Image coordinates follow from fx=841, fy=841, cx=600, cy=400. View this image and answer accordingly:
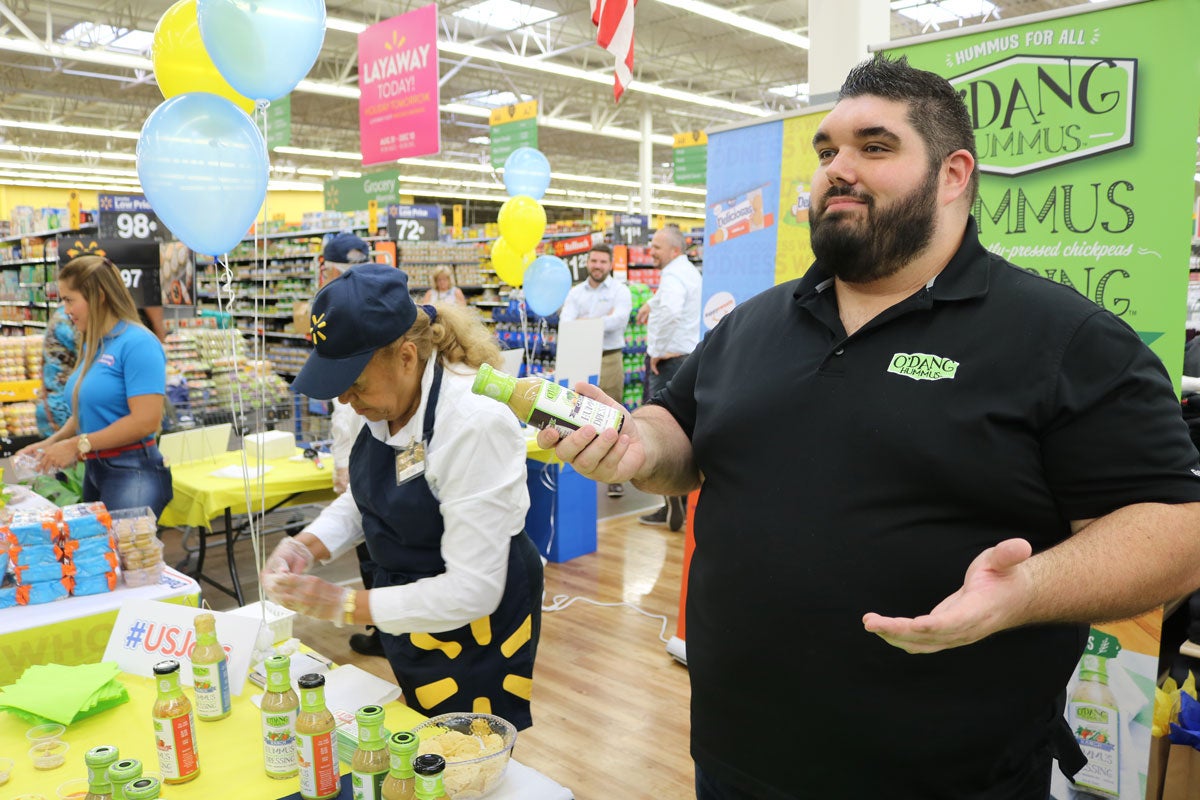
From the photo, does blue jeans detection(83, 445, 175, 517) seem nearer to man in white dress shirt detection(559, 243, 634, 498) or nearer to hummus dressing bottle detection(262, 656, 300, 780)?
hummus dressing bottle detection(262, 656, 300, 780)

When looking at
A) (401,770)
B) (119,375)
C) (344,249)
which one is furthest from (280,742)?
(344,249)

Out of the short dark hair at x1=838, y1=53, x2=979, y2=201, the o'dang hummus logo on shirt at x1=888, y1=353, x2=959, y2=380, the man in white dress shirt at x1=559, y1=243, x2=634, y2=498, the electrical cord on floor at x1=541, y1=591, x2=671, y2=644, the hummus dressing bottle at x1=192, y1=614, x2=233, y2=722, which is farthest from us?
the man in white dress shirt at x1=559, y1=243, x2=634, y2=498

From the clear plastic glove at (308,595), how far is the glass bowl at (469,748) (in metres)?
0.34

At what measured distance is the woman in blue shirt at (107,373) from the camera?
325 centimetres

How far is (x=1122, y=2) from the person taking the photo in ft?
7.09

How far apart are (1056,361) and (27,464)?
364 centimetres

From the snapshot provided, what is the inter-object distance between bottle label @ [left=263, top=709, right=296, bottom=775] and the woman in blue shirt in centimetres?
221

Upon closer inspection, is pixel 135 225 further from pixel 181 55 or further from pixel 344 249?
pixel 181 55

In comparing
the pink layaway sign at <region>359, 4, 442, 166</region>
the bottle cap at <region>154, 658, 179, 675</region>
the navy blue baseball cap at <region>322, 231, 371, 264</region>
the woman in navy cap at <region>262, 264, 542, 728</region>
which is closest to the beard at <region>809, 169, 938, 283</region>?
the woman in navy cap at <region>262, 264, 542, 728</region>

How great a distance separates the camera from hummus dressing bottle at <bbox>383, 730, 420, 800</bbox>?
119 centimetres

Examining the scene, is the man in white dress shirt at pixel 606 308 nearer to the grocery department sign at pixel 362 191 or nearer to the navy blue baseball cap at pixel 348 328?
the grocery department sign at pixel 362 191

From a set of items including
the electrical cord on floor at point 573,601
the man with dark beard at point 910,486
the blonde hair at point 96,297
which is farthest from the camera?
the electrical cord on floor at point 573,601

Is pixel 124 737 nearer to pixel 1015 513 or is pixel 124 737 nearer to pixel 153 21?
pixel 1015 513

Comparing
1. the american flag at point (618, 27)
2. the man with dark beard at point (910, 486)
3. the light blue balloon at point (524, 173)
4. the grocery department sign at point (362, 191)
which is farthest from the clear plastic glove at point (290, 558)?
the grocery department sign at point (362, 191)
